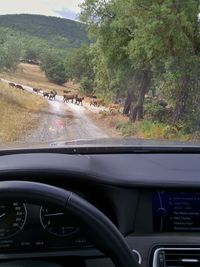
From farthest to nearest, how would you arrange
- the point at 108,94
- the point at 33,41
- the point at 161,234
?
the point at 108,94, the point at 33,41, the point at 161,234

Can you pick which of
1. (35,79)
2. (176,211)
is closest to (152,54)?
(35,79)

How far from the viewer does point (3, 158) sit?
236cm

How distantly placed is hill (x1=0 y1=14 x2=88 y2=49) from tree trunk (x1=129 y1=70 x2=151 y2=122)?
8.42 feet

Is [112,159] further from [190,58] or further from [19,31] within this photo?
[19,31]

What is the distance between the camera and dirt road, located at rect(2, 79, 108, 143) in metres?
13.6

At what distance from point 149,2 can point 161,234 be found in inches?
711

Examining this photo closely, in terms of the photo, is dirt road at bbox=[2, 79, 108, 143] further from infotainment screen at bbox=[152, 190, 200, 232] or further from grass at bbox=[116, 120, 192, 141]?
infotainment screen at bbox=[152, 190, 200, 232]

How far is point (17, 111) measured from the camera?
2080 centimetres

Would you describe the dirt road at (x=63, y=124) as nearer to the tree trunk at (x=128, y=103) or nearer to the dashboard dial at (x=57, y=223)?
the tree trunk at (x=128, y=103)

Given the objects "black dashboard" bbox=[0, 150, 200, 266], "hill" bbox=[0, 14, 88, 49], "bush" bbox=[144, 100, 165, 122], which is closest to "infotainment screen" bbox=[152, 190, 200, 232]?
"black dashboard" bbox=[0, 150, 200, 266]

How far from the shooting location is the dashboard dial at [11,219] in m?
2.09

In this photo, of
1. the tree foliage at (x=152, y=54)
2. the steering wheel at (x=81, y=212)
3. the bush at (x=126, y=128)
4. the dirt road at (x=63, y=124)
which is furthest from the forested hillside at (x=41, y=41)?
the steering wheel at (x=81, y=212)

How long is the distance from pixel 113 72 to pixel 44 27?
3085mm

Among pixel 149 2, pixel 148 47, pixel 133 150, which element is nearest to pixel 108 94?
pixel 148 47
